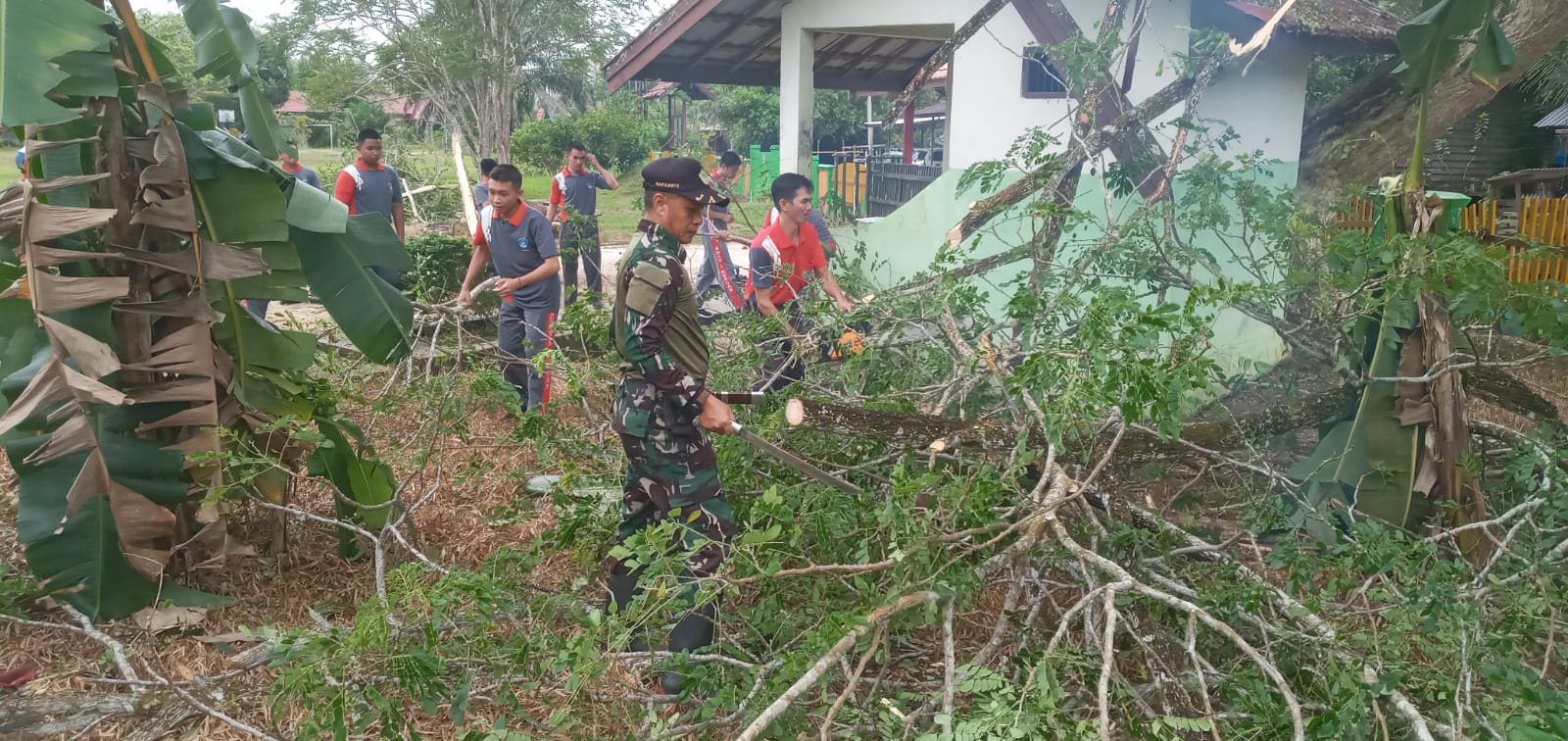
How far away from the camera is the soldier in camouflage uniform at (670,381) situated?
343 centimetres

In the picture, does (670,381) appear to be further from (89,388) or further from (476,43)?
(476,43)

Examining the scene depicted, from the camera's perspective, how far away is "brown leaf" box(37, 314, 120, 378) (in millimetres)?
3371

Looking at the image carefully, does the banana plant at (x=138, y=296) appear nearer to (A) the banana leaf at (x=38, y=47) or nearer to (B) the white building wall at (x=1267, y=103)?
(A) the banana leaf at (x=38, y=47)

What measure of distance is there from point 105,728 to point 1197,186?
5798 mm

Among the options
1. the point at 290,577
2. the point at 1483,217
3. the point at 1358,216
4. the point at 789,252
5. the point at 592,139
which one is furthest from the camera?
the point at 592,139

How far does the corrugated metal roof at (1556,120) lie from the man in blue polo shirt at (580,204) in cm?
1233

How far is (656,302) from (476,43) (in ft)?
69.8

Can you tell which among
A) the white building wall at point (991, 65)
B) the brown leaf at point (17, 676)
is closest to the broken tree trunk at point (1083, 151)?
the white building wall at point (991, 65)

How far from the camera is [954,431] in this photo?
3.52 m

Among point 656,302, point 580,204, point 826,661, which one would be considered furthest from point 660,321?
point 580,204

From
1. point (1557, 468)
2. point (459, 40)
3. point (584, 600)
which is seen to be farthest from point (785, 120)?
point (459, 40)

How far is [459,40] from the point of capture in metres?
22.3

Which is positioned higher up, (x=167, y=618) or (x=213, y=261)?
(x=213, y=261)

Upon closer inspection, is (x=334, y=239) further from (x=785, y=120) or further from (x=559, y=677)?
(x=785, y=120)
